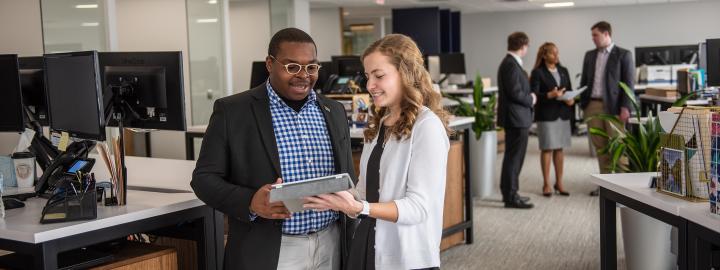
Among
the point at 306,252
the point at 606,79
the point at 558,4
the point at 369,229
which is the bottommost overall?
the point at 306,252

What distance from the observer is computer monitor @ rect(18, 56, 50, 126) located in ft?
11.6

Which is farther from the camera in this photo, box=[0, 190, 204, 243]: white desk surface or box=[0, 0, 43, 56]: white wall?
box=[0, 0, 43, 56]: white wall

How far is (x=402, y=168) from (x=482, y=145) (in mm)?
4762

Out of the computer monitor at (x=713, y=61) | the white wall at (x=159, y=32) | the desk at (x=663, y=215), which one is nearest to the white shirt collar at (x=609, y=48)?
the computer monitor at (x=713, y=61)

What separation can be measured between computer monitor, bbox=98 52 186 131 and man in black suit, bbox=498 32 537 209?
3.80 m

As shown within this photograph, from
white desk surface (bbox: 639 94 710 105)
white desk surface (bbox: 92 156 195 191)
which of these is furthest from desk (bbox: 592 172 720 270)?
white desk surface (bbox: 639 94 710 105)

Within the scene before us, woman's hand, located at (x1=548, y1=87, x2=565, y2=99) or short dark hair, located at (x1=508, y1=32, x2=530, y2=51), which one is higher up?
short dark hair, located at (x1=508, y1=32, x2=530, y2=51)

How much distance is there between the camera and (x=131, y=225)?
8.31 feet

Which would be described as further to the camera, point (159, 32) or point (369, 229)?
point (159, 32)

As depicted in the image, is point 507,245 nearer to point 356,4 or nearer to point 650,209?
point 650,209

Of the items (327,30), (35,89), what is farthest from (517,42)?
(327,30)

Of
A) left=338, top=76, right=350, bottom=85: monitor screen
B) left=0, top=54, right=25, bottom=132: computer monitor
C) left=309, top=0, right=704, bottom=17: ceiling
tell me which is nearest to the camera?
left=0, top=54, right=25, bottom=132: computer monitor

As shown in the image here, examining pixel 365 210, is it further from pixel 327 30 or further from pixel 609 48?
pixel 327 30

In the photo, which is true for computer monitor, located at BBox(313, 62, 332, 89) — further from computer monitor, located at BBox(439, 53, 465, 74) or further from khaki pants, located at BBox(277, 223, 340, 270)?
computer monitor, located at BBox(439, 53, 465, 74)
